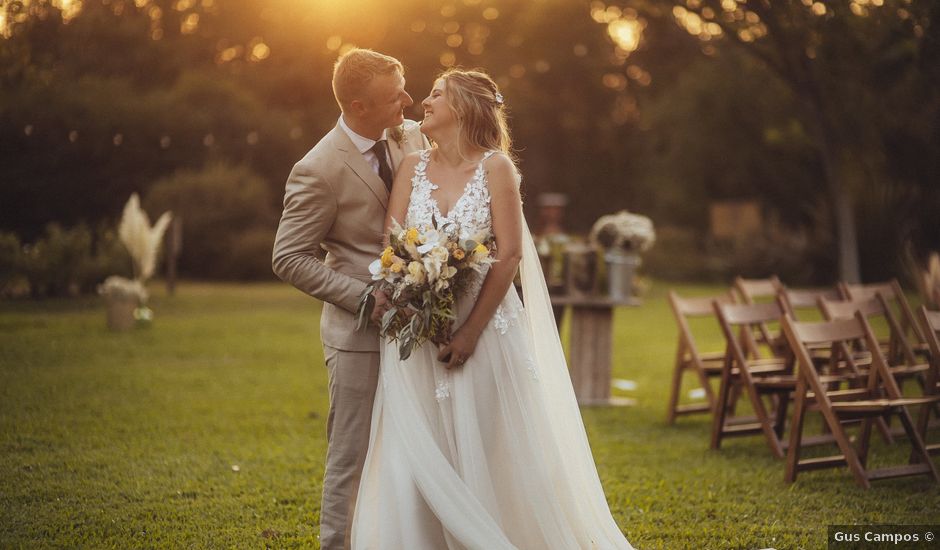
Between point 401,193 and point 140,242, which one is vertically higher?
point 401,193

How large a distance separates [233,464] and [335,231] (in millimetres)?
3284

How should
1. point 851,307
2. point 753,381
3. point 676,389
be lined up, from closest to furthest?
point 753,381, point 851,307, point 676,389

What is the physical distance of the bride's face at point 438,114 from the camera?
4590 mm

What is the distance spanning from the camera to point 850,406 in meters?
6.70

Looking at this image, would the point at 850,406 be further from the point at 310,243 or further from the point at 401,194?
the point at 310,243

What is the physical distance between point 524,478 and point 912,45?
1565 centimetres

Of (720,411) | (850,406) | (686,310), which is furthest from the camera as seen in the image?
(686,310)

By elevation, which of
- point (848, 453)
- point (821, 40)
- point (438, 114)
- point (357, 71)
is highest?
point (821, 40)

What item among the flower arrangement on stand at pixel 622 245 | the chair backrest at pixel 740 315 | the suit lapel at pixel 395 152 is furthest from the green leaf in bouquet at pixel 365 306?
the flower arrangement on stand at pixel 622 245

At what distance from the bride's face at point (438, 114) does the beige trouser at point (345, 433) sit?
3.52ft

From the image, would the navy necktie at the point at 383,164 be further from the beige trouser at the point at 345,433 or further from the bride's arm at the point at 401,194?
the beige trouser at the point at 345,433

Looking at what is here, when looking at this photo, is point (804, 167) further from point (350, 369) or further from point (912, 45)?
point (350, 369)

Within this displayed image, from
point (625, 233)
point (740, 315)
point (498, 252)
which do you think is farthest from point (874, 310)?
point (498, 252)

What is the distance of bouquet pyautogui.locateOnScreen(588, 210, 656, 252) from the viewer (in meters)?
10.1
